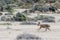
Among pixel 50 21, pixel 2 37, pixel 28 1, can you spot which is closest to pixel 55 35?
pixel 2 37

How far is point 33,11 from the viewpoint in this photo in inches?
1249

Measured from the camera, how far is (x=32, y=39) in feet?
45.1

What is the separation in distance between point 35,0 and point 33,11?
40.5 ft

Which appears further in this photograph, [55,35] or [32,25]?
[32,25]

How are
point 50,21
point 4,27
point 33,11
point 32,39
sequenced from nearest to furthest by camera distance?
point 32,39
point 4,27
point 50,21
point 33,11

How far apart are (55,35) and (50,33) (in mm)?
554

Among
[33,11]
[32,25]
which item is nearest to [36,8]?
[33,11]

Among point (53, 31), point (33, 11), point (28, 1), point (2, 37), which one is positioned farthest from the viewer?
point (28, 1)

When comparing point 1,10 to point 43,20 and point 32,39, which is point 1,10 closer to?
point 43,20

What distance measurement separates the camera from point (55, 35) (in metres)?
17.9

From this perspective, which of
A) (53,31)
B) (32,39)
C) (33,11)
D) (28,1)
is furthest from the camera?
(28,1)

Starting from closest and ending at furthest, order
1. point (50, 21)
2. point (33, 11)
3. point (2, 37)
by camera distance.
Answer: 1. point (2, 37)
2. point (50, 21)
3. point (33, 11)

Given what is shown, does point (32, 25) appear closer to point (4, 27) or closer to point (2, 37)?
point (4, 27)

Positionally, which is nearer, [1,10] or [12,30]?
[12,30]
